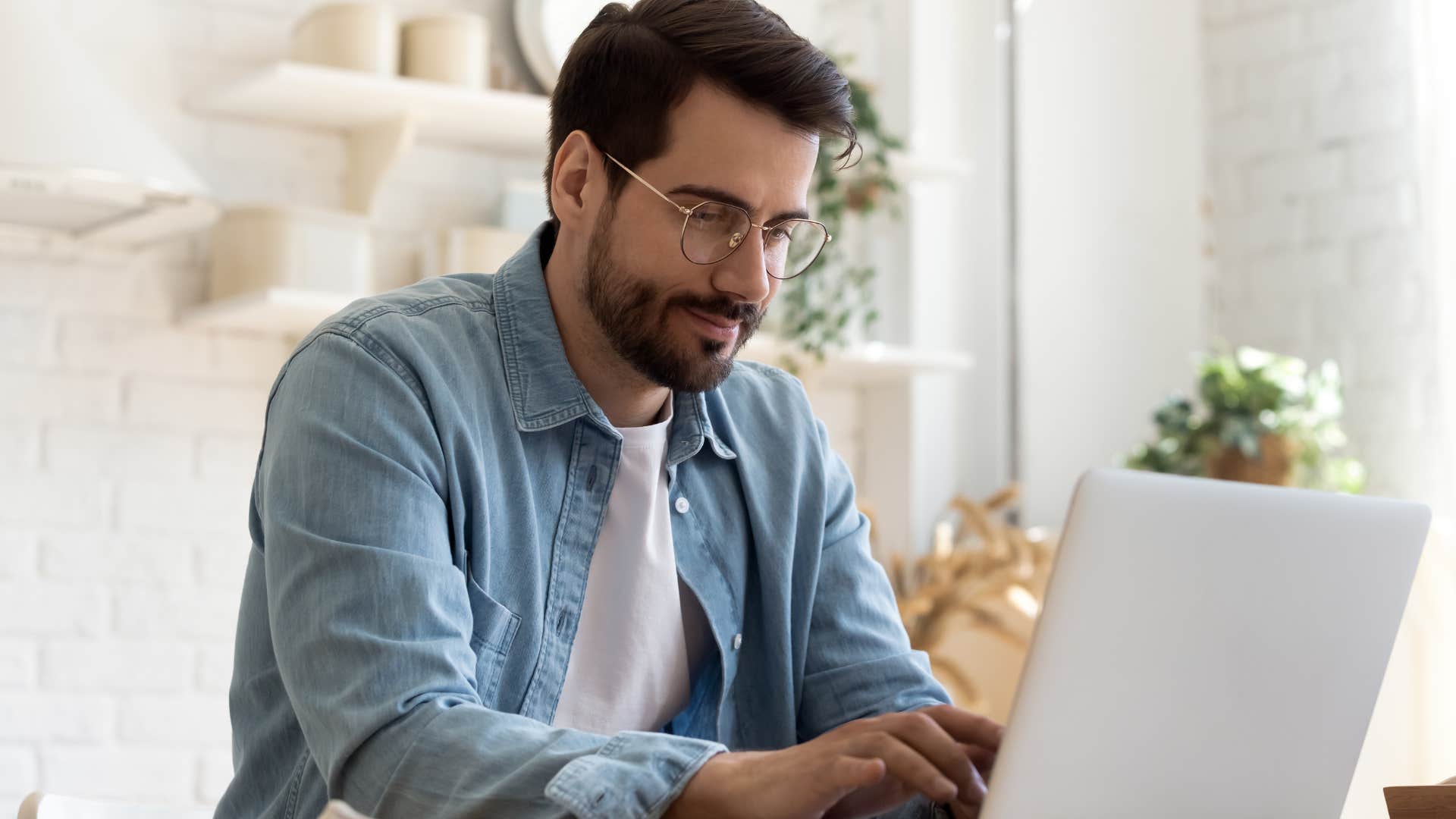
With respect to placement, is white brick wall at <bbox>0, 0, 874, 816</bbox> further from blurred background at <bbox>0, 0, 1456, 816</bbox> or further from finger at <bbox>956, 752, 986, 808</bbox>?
finger at <bbox>956, 752, 986, 808</bbox>

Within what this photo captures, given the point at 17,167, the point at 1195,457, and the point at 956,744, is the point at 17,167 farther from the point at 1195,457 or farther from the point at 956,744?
the point at 1195,457

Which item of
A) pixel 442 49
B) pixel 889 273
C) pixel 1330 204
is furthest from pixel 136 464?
pixel 1330 204

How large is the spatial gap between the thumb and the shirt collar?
481mm

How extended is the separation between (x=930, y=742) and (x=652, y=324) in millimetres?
507

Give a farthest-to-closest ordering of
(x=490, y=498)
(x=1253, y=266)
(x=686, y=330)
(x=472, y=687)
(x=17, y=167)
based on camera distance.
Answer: (x=1253, y=266), (x=17, y=167), (x=686, y=330), (x=490, y=498), (x=472, y=687)

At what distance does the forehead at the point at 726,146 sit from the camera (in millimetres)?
1313

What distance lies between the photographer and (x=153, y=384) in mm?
2428

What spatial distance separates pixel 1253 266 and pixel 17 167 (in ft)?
7.91

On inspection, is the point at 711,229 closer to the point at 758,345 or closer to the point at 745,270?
the point at 745,270

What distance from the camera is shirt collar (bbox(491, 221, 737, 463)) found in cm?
129

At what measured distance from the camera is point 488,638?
Answer: 1.20 m

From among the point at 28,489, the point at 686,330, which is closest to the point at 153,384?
the point at 28,489

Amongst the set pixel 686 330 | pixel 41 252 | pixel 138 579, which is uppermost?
pixel 41 252

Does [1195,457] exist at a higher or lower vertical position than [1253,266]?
lower
